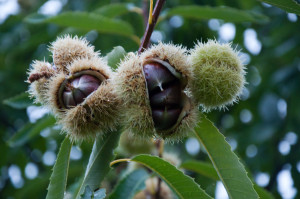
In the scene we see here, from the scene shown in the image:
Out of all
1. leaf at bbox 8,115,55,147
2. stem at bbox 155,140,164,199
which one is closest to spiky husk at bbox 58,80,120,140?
leaf at bbox 8,115,55,147

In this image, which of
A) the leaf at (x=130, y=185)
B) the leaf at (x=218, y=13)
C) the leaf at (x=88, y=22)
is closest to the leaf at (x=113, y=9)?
the leaf at (x=88, y=22)

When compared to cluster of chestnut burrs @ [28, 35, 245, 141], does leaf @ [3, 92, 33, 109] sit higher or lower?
lower

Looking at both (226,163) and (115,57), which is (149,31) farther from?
(226,163)

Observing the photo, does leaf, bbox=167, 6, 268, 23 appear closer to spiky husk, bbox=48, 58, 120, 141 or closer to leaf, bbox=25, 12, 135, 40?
leaf, bbox=25, 12, 135, 40

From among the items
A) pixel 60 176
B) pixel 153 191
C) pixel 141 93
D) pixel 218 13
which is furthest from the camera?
pixel 153 191

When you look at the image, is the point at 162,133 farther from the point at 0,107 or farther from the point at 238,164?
the point at 0,107

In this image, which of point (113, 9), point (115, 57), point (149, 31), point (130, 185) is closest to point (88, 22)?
point (113, 9)

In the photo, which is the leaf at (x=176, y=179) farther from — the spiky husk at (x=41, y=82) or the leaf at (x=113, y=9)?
the leaf at (x=113, y=9)
